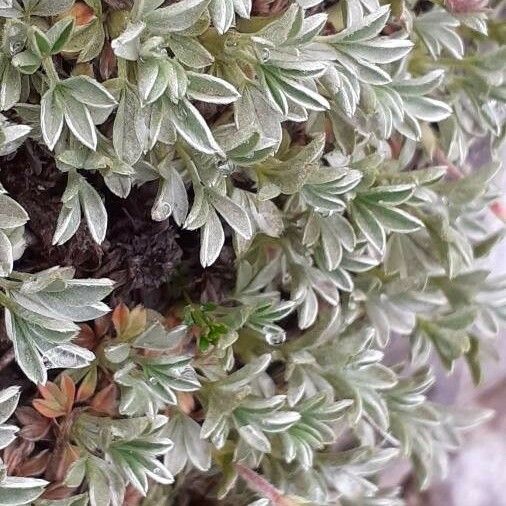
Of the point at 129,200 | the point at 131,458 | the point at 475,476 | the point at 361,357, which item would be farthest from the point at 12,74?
the point at 475,476

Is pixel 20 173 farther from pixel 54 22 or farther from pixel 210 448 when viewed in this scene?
pixel 210 448

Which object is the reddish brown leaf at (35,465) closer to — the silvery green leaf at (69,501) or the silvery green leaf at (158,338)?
the silvery green leaf at (69,501)

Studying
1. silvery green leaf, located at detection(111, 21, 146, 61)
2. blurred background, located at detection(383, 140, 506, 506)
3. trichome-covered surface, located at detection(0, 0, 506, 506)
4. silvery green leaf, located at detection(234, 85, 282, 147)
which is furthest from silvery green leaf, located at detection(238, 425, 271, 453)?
blurred background, located at detection(383, 140, 506, 506)

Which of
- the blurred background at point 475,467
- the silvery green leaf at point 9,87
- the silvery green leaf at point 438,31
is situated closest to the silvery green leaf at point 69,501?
the silvery green leaf at point 9,87

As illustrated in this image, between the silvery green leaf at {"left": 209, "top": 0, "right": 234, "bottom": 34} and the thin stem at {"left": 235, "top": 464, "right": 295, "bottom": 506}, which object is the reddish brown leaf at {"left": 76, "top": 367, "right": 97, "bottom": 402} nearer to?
the thin stem at {"left": 235, "top": 464, "right": 295, "bottom": 506}

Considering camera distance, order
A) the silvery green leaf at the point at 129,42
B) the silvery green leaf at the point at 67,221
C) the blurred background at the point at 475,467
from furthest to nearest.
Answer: the blurred background at the point at 475,467 < the silvery green leaf at the point at 67,221 < the silvery green leaf at the point at 129,42

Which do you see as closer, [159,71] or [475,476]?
[159,71]

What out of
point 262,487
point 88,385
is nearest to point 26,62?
point 88,385
